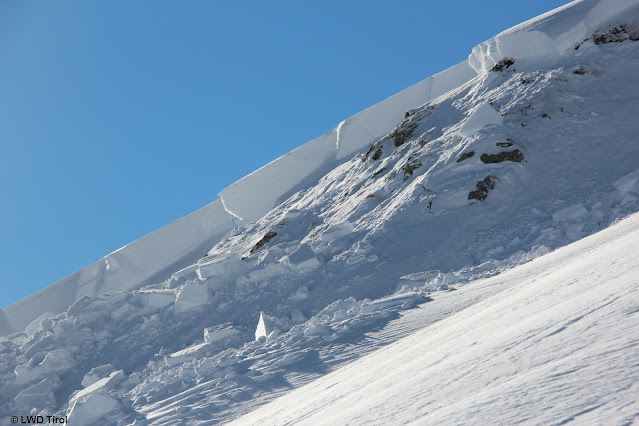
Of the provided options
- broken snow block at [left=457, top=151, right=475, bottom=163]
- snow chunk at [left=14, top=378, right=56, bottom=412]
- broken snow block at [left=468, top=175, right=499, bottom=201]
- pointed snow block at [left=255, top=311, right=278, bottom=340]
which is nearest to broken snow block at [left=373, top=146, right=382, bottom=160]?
broken snow block at [left=457, top=151, right=475, bottom=163]

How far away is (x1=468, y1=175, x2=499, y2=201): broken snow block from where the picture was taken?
1136cm

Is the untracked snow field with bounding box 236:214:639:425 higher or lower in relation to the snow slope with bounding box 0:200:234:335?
lower

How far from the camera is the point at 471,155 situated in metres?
12.3

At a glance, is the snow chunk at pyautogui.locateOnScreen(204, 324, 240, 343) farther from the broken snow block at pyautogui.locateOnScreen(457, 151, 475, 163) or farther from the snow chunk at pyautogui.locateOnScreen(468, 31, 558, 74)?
the snow chunk at pyautogui.locateOnScreen(468, 31, 558, 74)

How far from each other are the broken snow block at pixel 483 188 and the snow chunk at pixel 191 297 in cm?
608

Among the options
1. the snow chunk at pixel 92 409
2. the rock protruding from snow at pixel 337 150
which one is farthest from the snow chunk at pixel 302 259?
the rock protruding from snow at pixel 337 150

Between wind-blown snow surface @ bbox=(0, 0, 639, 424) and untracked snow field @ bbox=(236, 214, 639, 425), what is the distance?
Result: 2.19 meters

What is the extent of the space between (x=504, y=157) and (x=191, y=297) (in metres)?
7.44

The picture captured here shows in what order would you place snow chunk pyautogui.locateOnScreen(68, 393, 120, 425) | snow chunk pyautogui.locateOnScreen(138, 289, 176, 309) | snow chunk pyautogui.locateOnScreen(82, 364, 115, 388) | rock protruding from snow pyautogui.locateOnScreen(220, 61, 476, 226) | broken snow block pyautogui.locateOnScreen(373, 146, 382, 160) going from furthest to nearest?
rock protruding from snow pyautogui.locateOnScreen(220, 61, 476, 226) → broken snow block pyautogui.locateOnScreen(373, 146, 382, 160) → snow chunk pyautogui.locateOnScreen(138, 289, 176, 309) → snow chunk pyautogui.locateOnScreen(82, 364, 115, 388) → snow chunk pyautogui.locateOnScreen(68, 393, 120, 425)

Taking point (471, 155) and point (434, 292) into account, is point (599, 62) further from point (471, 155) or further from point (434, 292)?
point (434, 292)

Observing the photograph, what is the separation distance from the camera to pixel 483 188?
37.6 ft

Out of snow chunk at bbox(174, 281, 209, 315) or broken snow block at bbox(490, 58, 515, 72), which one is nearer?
snow chunk at bbox(174, 281, 209, 315)

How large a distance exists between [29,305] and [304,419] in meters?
18.3

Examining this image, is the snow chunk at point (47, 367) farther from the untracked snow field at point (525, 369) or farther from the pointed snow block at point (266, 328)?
the untracked snow field at point (525, 369)
